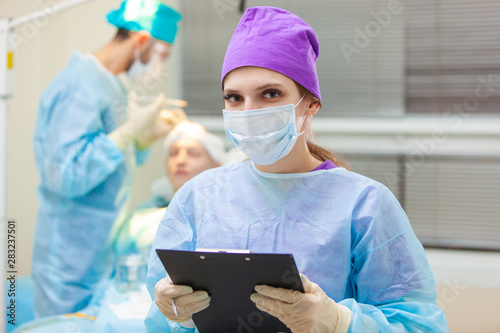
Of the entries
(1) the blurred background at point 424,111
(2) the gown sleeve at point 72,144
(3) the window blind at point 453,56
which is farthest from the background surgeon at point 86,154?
(3) the window blind at point 453,56

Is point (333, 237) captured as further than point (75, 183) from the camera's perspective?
No

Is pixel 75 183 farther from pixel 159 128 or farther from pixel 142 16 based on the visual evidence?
pixel 142 16

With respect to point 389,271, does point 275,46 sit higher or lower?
higher

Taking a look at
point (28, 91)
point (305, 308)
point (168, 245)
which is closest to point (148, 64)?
point (28, 91)

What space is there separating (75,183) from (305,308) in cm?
140

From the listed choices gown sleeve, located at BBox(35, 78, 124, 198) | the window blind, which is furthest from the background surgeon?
the window blind

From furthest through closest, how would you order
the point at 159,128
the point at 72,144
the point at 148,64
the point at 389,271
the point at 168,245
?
the point at 159,128, the point at 148,64, the point at 72,144, the point at 168,245, the point at 389,271

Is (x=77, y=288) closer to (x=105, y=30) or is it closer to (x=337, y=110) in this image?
(x=105, y=30)

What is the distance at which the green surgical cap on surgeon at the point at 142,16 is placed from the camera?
84.5 inches

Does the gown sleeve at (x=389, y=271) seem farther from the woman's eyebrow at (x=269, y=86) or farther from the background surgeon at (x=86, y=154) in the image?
the background surgeon at (x=86, y=154)

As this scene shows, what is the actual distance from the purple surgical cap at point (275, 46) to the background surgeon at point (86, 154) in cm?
113

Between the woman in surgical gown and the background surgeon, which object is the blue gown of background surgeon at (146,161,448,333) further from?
the background surgeon

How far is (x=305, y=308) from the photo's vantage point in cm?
87

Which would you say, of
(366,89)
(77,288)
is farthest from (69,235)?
(366,89)
